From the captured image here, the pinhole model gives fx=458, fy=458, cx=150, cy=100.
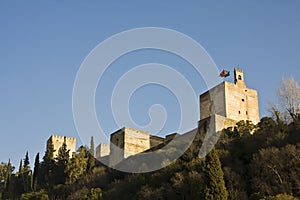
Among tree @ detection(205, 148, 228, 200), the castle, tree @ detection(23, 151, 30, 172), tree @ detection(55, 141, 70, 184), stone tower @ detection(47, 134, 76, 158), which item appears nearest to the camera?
tree @ detection(205, 148, 228, 200)

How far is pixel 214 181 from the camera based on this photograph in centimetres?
2427

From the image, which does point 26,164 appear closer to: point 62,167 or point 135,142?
point 62,167

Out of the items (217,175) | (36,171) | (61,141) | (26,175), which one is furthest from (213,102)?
(61,141)

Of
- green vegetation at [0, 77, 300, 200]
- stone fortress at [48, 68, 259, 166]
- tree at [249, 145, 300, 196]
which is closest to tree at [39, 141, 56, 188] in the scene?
green vegetation at [0, 77, 300, 200]

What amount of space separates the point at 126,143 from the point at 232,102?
1036 centimetres

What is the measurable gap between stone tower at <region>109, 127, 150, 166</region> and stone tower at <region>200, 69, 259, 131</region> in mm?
6188

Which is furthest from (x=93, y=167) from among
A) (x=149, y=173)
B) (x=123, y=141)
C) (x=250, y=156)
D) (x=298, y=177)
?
(x=298, y=177)

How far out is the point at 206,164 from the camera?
25578mm

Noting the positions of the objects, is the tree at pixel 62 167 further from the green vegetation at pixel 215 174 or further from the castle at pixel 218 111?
the castle at pixel 218 111

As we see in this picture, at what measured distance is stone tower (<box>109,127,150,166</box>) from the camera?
41.9m

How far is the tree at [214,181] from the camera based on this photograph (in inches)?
934

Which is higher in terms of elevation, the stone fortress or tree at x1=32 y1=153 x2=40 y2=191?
the stone fortress

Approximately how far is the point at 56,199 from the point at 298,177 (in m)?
21.4

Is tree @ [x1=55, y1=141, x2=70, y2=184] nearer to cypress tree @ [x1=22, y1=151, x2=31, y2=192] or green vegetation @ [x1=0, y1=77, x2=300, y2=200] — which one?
green vegetation @ [x1=0, y1=77, x2=300, y2=200]
